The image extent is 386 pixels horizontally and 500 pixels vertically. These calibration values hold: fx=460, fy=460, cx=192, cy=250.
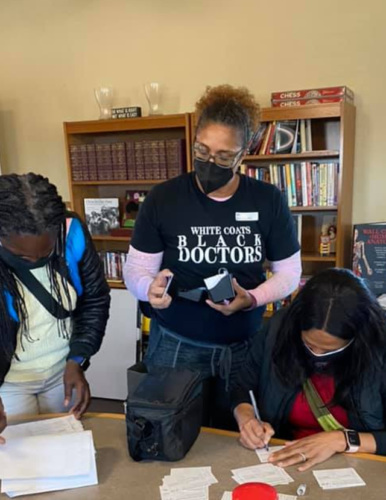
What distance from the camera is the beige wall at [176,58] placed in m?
2.63

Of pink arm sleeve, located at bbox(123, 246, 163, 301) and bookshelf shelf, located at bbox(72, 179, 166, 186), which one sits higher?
bookshelf shelf, located at bbox(72, 179, 166, 186)

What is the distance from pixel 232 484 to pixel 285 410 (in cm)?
34

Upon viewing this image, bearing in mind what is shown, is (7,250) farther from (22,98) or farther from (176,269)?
(22,98)

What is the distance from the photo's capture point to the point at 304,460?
111cm

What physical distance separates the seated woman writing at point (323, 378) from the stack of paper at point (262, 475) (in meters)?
0.03

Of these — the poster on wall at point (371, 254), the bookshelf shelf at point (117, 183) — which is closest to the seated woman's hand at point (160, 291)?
the poster on wall at point (371, 254)

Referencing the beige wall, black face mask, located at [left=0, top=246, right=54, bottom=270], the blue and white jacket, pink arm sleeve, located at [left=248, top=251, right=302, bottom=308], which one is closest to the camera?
black face mask, located at [left=0, top=246, right=54, bottom=270]

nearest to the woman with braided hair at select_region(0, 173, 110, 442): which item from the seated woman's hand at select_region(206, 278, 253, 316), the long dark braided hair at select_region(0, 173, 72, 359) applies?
the long dark braided hair at select_region(0, 173, 72, 359)

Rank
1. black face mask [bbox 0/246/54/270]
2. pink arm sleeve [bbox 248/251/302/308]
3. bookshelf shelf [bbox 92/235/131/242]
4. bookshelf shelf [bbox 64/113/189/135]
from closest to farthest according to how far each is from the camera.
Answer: black face mask [bbox 0/246/54/270] < pink arm sleeve [bbox 248/251/302/308] < bookshelf shelf [bbox 64/113/189/135] < bookshelf shelf [bbox 92/235/131/242]

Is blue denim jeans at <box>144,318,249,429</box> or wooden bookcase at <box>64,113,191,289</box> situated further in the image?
wooden bookcase at <box>64,113,191,289</box>

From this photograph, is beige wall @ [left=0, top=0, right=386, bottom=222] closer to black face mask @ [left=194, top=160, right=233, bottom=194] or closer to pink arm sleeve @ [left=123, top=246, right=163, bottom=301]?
black face mask @ [left=194, top=160, right=233, bottom=194]

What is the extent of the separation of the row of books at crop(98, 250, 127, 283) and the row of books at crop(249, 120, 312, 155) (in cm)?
118

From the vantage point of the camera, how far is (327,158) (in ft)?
8.71

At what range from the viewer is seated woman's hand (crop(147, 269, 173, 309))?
1.38m
